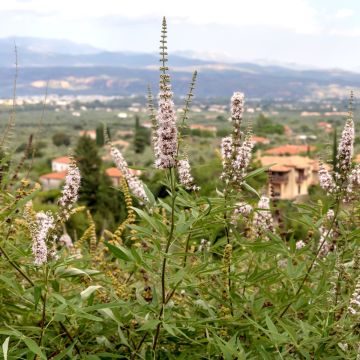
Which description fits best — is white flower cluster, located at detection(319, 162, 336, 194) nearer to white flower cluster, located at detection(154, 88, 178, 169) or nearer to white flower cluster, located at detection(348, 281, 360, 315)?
white flower cluster, located at detection(348, 281, 360, 315)

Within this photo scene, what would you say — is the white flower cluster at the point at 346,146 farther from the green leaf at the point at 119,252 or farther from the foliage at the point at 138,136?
the foliage at the point at 138,136

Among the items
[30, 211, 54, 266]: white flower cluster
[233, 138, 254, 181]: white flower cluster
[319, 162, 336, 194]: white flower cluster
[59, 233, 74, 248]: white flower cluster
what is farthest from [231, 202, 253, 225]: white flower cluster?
[59, 233, 74, 248]: white flower cluster

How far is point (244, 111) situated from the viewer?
416cm

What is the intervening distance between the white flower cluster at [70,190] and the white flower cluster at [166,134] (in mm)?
660

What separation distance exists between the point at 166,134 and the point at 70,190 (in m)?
0.84

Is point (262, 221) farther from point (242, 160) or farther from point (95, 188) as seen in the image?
point (95, 188)

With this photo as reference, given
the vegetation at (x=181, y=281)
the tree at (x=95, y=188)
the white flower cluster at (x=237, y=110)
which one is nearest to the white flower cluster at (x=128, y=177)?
the vegetation at (x=181, y=281)

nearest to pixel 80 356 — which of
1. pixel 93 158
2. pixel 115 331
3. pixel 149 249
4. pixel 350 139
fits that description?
pixel 115 331

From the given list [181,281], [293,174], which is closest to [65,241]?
[181,281]

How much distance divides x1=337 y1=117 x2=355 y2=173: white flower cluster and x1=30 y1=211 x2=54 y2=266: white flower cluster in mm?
2140

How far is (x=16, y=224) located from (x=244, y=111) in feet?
7.37

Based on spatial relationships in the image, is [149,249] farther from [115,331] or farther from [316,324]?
[316,324]

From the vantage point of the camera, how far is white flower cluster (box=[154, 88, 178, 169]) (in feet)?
10.9

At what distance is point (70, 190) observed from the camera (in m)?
3.77
